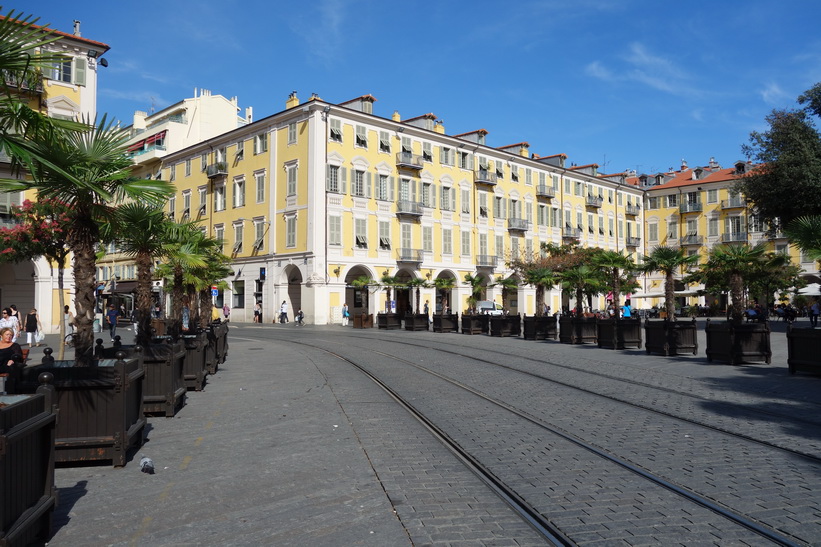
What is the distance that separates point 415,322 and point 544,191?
93.6 feet

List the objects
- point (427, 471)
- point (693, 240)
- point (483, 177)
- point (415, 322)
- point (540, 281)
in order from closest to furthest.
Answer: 1. point (427, 471)
2. point (540, 281)
3. point (415, 322)
4. point (483, 177)
5. point (693, 240)

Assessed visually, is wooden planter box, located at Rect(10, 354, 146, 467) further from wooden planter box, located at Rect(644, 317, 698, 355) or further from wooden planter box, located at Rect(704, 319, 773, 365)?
wooden planter box, located at Rect(644, 317, 698, 355)

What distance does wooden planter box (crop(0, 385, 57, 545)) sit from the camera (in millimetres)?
3812

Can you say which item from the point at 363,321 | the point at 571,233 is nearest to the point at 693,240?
the point at 571,233

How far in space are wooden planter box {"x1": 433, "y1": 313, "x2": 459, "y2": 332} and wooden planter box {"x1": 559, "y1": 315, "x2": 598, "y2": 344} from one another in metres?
10.6

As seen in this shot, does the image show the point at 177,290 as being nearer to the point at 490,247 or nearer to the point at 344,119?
the point at 344,119

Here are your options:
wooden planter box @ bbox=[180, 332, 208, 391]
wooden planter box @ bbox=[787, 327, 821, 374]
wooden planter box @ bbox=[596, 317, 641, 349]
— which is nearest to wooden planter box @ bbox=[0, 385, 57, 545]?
wooden planter box @ bbox=[180, 332, 208, 391]

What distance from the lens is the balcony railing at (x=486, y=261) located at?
→ 5434cm

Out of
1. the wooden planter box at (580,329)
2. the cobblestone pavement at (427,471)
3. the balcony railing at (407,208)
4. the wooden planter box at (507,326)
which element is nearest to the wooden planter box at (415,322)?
the wooden planter box at (507,326)

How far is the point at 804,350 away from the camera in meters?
13.7

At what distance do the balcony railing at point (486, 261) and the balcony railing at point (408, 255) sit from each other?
6.99 meters

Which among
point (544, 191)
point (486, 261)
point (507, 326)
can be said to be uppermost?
point (544, 191)

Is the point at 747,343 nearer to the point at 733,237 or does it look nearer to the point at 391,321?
the point at 391,321

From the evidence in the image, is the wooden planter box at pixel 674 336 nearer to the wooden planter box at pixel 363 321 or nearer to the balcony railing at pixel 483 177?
the wooden planter box at pixel 363 321
